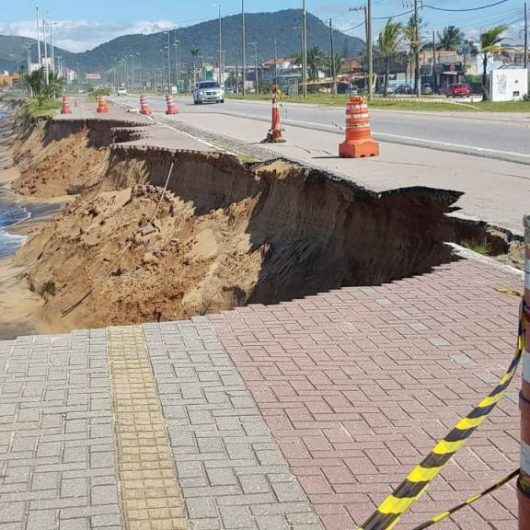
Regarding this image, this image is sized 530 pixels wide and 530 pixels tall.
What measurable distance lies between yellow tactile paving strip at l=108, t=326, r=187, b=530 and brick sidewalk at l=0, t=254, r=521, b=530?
17 millimetres

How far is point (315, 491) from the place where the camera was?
427 cm

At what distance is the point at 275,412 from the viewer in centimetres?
525

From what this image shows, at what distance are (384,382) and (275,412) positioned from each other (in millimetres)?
786

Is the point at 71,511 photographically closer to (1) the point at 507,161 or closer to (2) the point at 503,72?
(1) the point at 507,161

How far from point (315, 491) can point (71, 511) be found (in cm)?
108

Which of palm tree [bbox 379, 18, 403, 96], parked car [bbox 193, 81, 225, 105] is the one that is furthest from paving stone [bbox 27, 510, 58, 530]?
palm tree [bbox 379, 18, 403, 96]

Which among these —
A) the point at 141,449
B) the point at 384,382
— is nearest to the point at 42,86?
the point at 384,382

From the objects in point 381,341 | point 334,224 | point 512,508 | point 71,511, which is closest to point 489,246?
point 381,341

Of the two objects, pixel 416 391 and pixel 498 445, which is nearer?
pixel 498 445

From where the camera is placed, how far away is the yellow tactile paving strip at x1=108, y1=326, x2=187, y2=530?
13.5 ft

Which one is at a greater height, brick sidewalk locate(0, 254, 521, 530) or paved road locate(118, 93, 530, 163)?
paved road locate(118, 93, 530, 163)

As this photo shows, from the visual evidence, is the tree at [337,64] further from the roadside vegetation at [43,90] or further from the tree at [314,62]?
the roadside vegetation at [43,90]

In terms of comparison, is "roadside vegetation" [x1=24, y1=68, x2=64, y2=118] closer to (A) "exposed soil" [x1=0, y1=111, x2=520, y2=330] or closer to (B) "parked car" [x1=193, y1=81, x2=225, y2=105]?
(B) "parked car" [x1=193, y1=81, x2=225, y2=105]

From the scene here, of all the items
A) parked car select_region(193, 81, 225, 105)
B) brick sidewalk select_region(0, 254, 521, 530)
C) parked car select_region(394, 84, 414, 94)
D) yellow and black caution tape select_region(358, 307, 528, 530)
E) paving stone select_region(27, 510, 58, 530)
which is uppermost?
parked car select_region(394, 84, 414, 94)
